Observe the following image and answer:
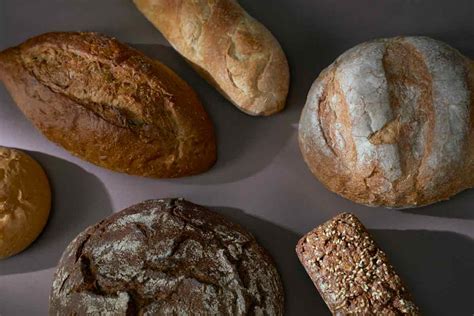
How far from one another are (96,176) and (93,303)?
480 millimetres

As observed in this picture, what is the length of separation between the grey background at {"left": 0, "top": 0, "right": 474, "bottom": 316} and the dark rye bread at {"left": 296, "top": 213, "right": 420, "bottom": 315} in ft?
0.55

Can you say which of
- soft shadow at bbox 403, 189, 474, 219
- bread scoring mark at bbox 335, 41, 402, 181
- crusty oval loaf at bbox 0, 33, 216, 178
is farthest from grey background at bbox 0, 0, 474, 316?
bread scoring mark at bbox 335, 41, 402, 181

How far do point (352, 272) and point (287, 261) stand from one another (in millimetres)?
265

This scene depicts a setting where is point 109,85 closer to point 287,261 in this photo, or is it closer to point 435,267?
point 287,261

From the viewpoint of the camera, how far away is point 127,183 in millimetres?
1957

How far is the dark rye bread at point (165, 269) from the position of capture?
1.64 meters

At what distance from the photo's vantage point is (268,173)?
6.38ft

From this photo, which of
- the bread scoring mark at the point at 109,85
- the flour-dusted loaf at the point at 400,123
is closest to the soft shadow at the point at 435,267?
the flour-dusted loaf at the point at 400,123

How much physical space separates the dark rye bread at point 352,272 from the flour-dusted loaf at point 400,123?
0.46 feet

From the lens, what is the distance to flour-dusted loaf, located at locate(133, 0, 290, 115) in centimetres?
184

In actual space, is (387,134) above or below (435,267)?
above

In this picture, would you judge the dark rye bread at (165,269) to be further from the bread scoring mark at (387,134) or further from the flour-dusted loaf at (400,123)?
the bread scoring mark at (387,134)

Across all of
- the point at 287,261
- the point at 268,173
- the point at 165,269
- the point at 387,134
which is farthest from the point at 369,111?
the point at 165,269

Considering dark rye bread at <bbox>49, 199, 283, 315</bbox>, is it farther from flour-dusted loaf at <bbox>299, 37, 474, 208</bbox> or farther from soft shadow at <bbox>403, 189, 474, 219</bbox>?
soft shadow at <bbox>403, 189, 474, 219</bbox>
